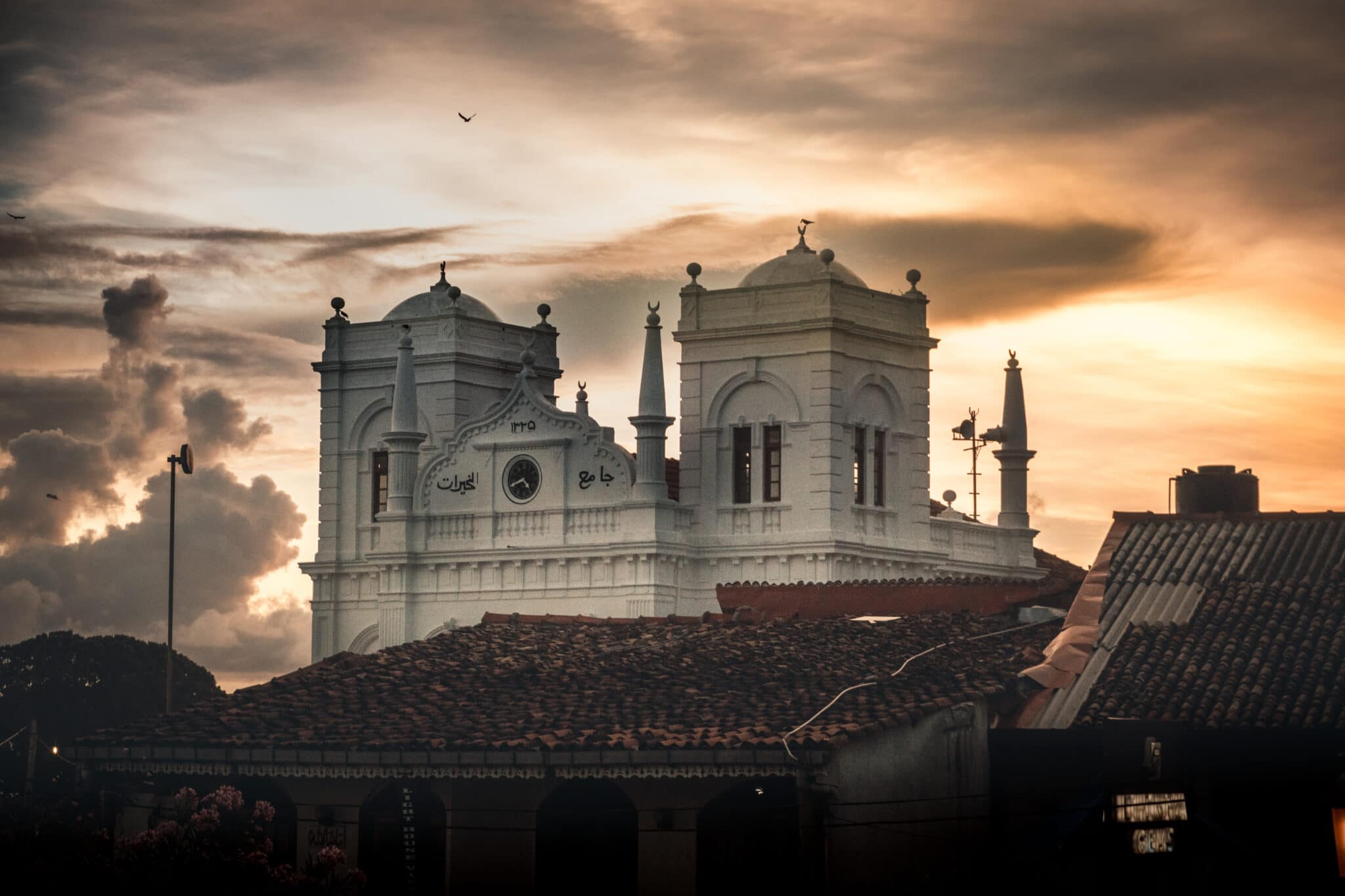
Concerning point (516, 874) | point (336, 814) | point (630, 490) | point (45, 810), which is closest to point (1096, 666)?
point (516, 874)

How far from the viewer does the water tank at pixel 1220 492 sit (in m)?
36.5

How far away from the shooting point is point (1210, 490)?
36.6m

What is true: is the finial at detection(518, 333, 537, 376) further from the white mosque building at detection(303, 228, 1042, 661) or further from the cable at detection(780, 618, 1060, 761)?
the cable at detection(780, 618, 1060, 761)

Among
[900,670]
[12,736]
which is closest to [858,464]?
[900,670]

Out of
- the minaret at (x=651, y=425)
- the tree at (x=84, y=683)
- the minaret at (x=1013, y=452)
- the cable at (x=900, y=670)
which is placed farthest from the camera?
the tree at (x=84, y=683)

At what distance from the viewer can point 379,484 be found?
5691 cm

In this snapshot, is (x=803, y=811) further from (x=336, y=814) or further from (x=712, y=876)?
(x=336, y=814)

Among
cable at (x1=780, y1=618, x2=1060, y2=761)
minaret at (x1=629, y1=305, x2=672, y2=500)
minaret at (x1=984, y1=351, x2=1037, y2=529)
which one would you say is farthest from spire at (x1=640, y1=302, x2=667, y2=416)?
cable at (x1=780, y1=618, x2=1060, y2=761)

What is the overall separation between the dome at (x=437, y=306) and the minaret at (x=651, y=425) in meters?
8.35

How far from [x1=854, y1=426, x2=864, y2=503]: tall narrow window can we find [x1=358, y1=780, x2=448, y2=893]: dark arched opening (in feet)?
76.5

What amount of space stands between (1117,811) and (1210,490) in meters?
10.7

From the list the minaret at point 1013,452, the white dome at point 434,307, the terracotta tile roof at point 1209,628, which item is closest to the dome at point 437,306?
the white dome at point 434,307

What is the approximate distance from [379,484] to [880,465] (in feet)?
41.3

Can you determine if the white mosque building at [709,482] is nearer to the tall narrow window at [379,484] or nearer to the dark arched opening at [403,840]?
the tall narrow window at [379,484]
